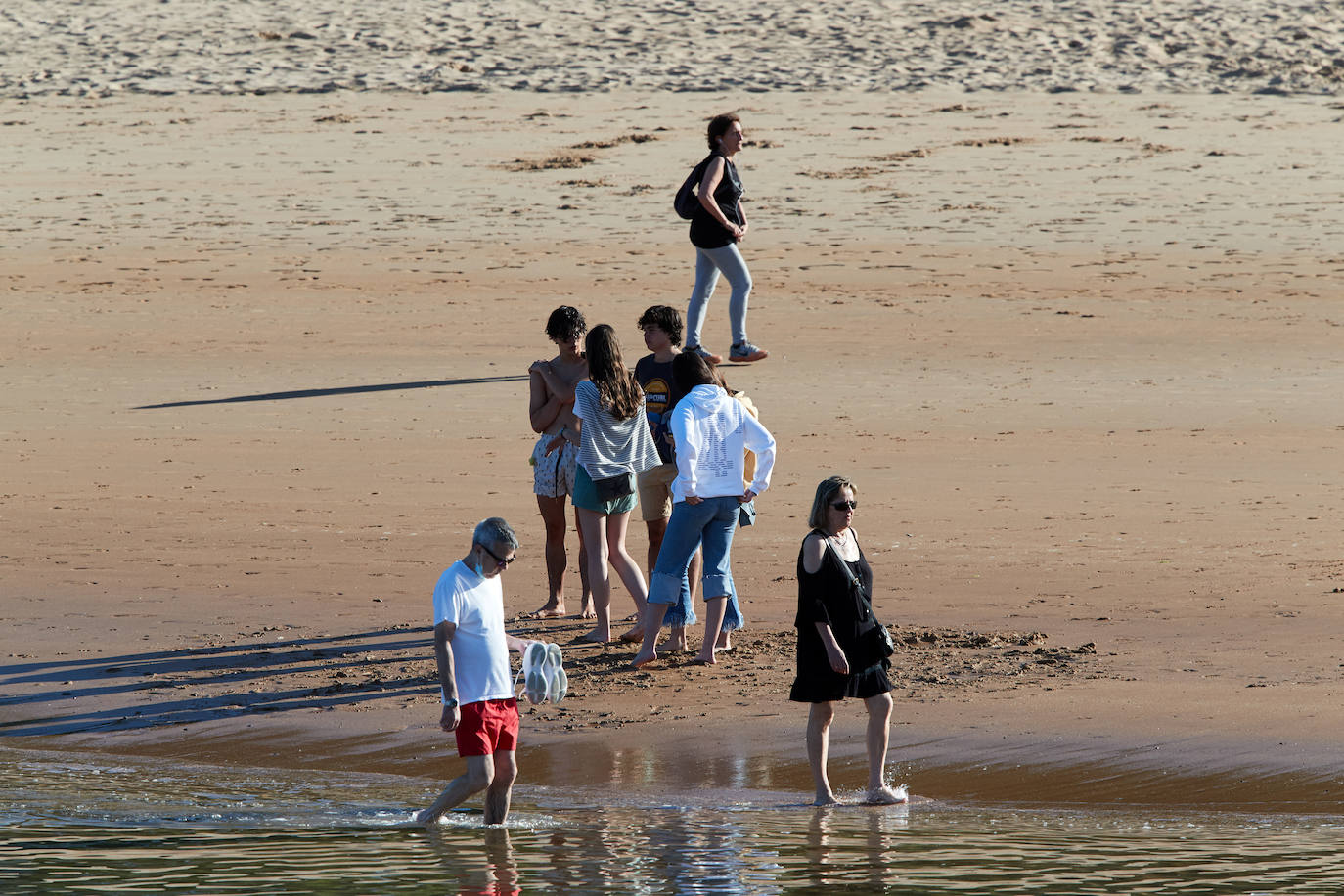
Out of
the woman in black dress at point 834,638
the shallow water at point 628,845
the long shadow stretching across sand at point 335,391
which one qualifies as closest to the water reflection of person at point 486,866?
the shallow water at point 628,845

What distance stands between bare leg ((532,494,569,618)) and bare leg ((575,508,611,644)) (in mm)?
421

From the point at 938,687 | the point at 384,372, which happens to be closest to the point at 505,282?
the point at 384,372

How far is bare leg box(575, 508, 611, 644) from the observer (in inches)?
326

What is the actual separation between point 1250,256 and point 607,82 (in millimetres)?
11011

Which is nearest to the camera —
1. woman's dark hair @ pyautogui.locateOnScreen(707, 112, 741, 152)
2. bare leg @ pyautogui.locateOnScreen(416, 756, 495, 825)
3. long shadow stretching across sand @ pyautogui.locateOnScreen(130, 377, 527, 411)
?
bare leg @ pyautogui.locateOnScreen(416, 756, 495, 825)

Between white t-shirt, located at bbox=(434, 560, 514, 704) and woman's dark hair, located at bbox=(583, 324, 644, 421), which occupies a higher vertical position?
woman's dark hair, located at bbox=(583, 324, 644, 421)

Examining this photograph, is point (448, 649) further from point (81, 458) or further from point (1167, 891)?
point (81, 458)

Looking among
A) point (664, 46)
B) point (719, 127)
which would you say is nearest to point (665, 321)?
point (719, 127)

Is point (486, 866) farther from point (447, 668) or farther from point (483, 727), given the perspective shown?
point (447, 668)

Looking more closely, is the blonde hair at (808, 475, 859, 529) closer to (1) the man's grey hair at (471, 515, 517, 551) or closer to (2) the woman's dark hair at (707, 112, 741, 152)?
(1) the man's grey hair at (471, 515, 517, 551)

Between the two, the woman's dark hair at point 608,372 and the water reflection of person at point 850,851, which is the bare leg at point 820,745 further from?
the woman's dark hair at point 608,372

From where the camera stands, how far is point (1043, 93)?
25.1 m

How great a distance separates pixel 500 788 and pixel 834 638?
1.29 metres

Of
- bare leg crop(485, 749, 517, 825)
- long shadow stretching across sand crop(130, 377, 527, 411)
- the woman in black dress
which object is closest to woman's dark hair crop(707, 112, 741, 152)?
long shadow stretching across sand crop(130, 377, 527, 411)
